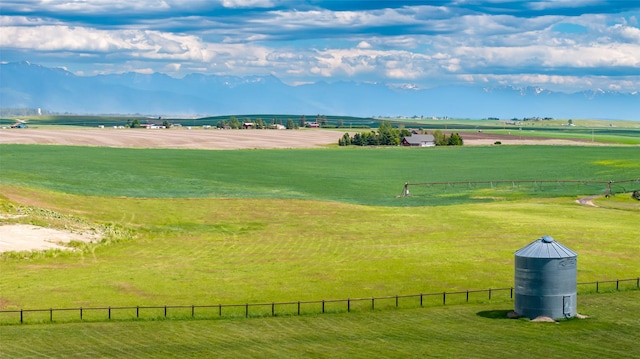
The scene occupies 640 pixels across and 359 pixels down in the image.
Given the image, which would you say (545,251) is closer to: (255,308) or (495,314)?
(495,314)

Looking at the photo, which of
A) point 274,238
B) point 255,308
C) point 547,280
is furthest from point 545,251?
point 274,238

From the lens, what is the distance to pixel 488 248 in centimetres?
7569

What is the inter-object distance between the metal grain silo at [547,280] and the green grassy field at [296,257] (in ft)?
4.79

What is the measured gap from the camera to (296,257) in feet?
237

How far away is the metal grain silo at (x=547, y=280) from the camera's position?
51094 mm

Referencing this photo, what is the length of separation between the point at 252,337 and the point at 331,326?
16.0 feet

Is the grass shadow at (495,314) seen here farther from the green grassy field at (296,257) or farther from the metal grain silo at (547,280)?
the metal grain silo at (547,280)

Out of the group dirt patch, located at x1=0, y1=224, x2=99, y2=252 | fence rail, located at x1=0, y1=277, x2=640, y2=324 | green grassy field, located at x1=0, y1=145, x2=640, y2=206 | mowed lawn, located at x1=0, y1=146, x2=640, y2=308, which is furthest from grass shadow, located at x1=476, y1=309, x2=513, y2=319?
green grassy field, located at x1=0, y1=145, x2=640, y2=206

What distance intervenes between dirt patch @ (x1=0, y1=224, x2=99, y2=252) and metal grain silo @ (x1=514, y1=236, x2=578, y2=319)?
38388mm

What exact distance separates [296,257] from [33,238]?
21283 mm

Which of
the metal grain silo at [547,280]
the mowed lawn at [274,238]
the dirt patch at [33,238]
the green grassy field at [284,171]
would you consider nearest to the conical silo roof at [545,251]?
the metal grain silo at [547,280]

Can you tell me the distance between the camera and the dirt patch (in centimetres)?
7294

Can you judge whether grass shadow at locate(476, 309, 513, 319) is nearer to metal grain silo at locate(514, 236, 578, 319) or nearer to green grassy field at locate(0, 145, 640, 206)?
metal grain silo at locate(514, 236, 578, 319)

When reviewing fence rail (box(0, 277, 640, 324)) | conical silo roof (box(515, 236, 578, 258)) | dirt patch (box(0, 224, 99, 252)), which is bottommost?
fence rail (box(0, 277, 640, 324))
